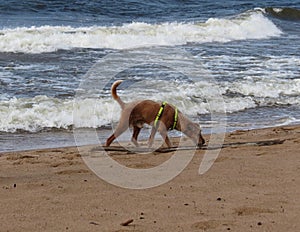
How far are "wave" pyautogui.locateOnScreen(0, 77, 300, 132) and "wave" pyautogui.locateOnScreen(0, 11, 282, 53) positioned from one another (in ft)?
20.7

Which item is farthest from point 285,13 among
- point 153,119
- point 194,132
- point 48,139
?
point 153,119

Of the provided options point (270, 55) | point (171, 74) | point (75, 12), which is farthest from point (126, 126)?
point (75, 12)

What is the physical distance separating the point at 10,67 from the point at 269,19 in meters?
16.5

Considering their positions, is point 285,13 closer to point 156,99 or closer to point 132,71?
point 132,71

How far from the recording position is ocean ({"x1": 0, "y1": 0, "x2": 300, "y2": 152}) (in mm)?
9648

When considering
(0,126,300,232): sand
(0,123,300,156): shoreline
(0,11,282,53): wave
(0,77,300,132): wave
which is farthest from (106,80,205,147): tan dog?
(0,11,282,53): wave

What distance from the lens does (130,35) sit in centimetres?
2039

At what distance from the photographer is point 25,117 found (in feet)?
30.7

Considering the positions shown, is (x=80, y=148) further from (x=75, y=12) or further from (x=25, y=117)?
(x=75, y=12)

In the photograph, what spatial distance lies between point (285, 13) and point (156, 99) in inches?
807

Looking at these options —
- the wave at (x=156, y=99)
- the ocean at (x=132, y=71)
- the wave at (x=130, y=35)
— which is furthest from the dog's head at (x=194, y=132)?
the wave at (x=130, y=35)

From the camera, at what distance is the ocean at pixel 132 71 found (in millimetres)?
9648

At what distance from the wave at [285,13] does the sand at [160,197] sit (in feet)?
77.1

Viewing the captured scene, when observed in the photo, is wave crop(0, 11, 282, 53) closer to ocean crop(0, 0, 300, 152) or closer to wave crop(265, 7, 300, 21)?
ocean crop(0, 0, 300, 152)
